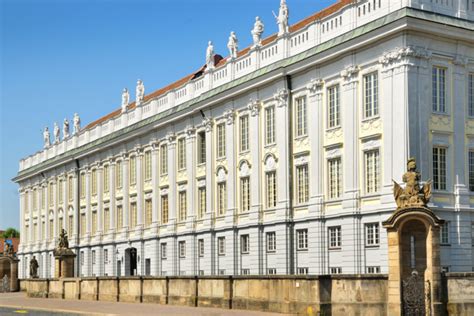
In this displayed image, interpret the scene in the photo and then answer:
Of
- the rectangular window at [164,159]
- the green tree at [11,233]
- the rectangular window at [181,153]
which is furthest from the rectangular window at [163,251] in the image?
the green tree at [11,233]

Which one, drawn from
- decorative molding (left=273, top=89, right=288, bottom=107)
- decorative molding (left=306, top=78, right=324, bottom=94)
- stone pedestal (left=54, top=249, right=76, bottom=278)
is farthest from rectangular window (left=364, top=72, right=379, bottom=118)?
stone pedestal (left=54, top=249, right=76, bottom=278)

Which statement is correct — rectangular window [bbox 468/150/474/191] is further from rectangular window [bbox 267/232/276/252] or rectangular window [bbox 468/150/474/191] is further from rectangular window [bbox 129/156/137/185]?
Answer: rectangular window [bbox 129/156/137/185]

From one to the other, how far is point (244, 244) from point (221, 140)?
23.9 feet

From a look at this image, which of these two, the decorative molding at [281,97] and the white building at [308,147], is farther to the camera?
the decorative molding at [281,97]

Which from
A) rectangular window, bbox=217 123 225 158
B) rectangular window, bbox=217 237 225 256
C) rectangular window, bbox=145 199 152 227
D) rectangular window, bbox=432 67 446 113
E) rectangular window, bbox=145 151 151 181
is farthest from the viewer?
rectangular window, bbox=145 151 151 181

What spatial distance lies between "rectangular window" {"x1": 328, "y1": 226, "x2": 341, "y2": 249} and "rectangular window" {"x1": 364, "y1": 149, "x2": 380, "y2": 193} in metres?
3.07

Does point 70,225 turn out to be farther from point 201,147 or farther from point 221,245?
point 221,245

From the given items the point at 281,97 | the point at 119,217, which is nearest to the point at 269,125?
the point at 281,97

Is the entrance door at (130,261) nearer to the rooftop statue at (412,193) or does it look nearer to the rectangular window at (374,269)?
the rectangular window at (374,269)

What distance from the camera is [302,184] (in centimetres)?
4925

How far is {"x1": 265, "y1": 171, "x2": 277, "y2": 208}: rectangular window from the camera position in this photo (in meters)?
51.8

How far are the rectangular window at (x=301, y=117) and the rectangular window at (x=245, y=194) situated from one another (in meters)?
6.25

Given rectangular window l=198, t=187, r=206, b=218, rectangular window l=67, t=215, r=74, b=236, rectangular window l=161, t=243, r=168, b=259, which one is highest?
rectangular window l=198, t=187, r=206, b=218

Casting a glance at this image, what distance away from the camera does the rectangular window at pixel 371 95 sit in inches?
1721
